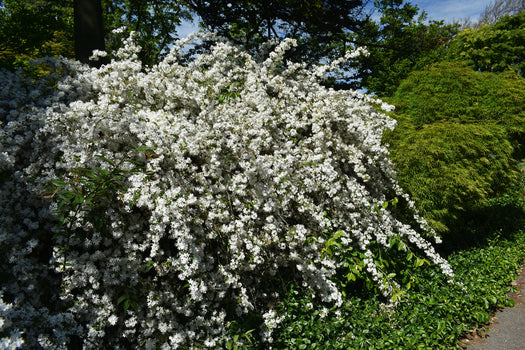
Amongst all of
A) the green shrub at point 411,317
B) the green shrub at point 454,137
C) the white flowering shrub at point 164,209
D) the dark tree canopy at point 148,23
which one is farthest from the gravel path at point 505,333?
the dark tree canopy at point 148,23

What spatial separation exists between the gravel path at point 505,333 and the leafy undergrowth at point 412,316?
0.11m

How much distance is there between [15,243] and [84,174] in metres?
0.76

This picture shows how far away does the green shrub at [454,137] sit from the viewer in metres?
5.02

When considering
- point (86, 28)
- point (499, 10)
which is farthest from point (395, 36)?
A: point (86, 28)

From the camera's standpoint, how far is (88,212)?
2.55 metres

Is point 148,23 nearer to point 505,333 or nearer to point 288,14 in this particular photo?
point 288,14

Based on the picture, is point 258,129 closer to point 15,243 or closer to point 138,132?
point 138,132

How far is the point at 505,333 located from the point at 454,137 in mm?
2825

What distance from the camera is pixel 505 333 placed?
4.09 meters

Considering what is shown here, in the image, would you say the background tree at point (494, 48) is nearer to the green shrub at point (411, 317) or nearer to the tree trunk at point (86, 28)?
the green shrub at point (411, 317)

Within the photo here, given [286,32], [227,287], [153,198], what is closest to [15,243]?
[153,198]

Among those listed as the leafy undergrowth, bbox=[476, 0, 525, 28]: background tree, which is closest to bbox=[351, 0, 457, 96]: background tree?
bbox=[476, 0, 525, 28]: background tree

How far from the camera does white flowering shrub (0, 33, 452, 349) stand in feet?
8.14

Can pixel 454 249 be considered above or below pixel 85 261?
below
